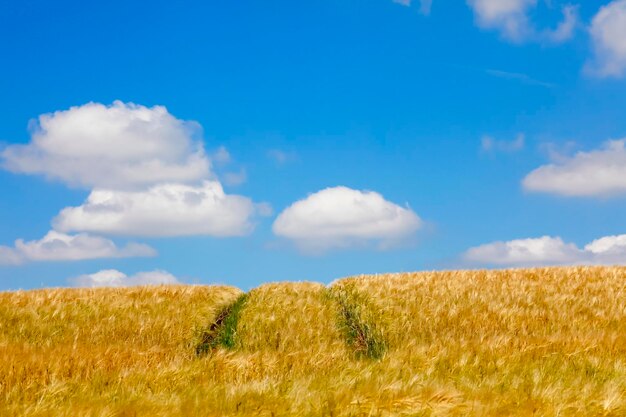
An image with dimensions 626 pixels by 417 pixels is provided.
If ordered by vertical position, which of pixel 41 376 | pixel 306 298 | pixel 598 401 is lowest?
pixel 598 401

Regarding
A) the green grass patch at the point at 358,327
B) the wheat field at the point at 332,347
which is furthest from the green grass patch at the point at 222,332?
the green grass patch at the point at 358,327

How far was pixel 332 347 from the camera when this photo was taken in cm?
992

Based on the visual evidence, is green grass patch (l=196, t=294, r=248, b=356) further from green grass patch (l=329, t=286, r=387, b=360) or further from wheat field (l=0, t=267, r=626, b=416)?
green grass patch (l=329, t=286, r=387, b=360)

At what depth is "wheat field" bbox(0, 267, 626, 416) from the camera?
431cm

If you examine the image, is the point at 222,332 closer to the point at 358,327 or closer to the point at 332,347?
the point at 332,347

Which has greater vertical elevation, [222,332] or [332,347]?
[222,332]

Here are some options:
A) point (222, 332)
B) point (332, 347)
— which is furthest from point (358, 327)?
point (222, 332)

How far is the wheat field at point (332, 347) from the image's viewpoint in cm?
431

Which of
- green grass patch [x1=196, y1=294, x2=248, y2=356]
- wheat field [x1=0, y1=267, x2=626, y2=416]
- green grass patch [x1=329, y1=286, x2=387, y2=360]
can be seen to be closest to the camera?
wheat field [x1=0, y1=267, x2=626, y2=416]

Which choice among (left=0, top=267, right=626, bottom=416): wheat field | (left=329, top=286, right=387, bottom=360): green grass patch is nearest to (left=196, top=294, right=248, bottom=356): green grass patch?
(left=0, top=267, right=626, bottom=416): wheat field

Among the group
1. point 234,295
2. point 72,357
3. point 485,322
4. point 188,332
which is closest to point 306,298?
point 234,295

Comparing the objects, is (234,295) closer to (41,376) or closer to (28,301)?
(28,301)

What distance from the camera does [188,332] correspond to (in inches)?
426

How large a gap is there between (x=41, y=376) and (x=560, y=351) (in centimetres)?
644
